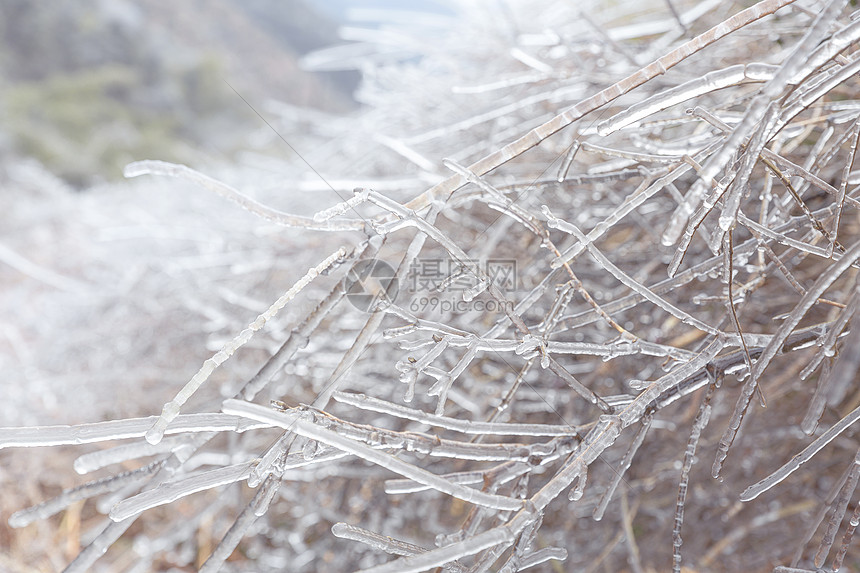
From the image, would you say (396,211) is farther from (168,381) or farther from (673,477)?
(168,381)

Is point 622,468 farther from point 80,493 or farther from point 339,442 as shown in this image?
point 80,493

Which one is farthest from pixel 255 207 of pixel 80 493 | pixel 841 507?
pixel 841 507

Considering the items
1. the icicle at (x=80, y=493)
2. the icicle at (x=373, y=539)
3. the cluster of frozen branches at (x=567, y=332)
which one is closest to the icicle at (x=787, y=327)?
the cluster of frozen branches at (x=567, y=332)

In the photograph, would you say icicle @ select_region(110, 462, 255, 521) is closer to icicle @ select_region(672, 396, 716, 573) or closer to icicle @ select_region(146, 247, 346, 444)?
icicle @ select_region(146, 247, 346, 444)

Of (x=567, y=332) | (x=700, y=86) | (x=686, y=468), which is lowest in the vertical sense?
(x=567, y=332)

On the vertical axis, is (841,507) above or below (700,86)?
below

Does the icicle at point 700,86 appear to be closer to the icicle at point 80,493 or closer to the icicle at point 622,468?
the icicle at point 622,468

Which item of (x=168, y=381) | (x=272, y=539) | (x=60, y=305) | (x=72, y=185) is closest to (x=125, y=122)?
(x=72, y=185)

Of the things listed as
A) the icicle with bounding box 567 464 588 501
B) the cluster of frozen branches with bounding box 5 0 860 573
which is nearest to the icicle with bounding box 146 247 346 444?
the cluster of frozen branches with bounding box 5 0 860 573
